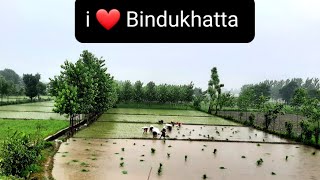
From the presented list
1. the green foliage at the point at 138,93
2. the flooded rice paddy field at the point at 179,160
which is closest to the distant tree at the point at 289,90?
the green foliage at the point at 138,93

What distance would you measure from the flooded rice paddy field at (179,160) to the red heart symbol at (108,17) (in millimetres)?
14167

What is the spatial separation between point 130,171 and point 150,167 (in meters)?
1.61

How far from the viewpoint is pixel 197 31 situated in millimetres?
6441

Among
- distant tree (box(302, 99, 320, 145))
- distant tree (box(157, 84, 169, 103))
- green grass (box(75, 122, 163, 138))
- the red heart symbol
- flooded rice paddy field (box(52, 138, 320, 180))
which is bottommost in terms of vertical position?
flooded rice paddy field (box(52, 138, 320, 180))

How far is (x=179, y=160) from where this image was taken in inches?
977

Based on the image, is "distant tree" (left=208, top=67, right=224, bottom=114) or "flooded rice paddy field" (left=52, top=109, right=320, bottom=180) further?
"distant tree" (left=208, top=67, right=224, bottom=114)

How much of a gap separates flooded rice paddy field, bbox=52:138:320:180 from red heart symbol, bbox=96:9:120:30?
46.5 ft

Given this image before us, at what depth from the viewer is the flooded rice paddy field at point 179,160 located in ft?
68.4

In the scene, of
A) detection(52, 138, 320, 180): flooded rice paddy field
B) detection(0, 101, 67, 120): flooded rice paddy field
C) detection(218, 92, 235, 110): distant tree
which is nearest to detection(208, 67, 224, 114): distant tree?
detection(218, 92, 235, 110): distant tree

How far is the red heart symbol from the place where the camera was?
637 centimetres

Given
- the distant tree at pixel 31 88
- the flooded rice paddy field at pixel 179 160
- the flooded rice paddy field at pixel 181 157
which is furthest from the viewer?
the distant tree at pixel 31 88

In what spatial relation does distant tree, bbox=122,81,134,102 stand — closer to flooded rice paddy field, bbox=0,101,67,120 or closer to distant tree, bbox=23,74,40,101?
distant tree, bbox=23,74,40,101

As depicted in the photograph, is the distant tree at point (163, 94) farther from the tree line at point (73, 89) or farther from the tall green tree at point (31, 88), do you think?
the tree line at point (73, 89)

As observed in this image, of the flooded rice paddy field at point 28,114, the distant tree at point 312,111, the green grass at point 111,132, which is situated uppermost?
the distant tree at point 312,111
